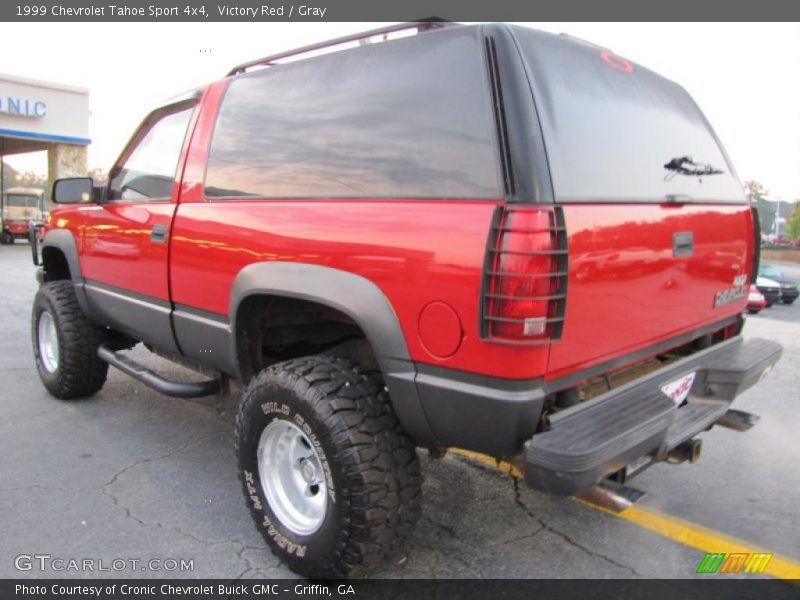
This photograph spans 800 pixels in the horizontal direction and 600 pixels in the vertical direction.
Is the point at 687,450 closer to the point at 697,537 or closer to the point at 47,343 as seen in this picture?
the point at 697,537

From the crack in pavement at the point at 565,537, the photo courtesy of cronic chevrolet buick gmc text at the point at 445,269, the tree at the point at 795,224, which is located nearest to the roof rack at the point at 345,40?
the photo courtesy of cronic chevrolet buick gmc text at the point at 445,269

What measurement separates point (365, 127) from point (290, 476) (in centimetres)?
150

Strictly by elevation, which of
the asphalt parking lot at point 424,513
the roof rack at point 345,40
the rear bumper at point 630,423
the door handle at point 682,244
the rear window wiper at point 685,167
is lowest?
the asphalt parking lot at point 424,513

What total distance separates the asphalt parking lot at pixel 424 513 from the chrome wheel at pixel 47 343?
1.56ft

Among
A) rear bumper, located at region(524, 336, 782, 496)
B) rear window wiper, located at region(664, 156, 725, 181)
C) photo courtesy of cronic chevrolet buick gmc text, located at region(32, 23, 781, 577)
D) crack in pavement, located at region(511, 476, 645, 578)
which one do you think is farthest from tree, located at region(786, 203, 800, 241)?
crack in pavement, located at region(511, 476, 645, 578)

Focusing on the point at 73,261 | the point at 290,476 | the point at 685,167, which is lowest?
the point at 290,476

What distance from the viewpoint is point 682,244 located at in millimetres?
2564

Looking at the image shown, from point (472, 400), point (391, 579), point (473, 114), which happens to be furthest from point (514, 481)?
point (473, 114)

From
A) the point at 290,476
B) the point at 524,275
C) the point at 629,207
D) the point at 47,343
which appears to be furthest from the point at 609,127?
the point at 47,343

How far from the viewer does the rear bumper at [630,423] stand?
6.32 feet

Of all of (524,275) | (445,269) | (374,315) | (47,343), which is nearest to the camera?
(524,275)

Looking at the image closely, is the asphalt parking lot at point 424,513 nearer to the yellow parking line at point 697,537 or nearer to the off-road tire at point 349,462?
the yellow parking line at point 697,537

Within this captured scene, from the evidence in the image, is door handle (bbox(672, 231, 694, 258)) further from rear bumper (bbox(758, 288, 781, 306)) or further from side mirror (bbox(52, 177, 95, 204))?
rear bumper (bbox(758, 288, 781, 306))

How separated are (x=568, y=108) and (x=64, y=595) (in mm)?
2698
